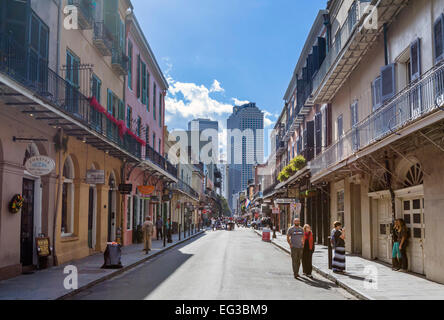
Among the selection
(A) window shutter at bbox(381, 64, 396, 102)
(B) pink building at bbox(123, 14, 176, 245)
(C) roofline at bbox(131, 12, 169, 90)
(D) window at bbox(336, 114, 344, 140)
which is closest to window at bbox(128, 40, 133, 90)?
(B) pink building at bbox(123, 14, 176, 245)

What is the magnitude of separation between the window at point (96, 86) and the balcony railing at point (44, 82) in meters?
1.78

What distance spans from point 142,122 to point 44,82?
56.4ft

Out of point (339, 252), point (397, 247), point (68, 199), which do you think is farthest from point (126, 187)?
point (397, 247)

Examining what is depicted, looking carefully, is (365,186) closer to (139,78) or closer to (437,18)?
(437,18)

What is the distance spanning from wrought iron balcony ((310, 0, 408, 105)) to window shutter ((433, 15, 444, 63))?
2.34 m

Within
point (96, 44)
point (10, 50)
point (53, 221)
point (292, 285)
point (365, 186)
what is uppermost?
point (96, 44)

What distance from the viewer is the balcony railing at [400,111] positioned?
10312 millimetres

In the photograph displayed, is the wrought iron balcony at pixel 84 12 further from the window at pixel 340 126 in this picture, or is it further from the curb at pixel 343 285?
the curb at pixel 343 285

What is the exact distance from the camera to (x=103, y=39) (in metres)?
19.6

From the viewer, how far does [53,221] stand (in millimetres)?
15031

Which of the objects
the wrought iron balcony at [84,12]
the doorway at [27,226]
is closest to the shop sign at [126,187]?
the wrought iron balcony at [84,12]
